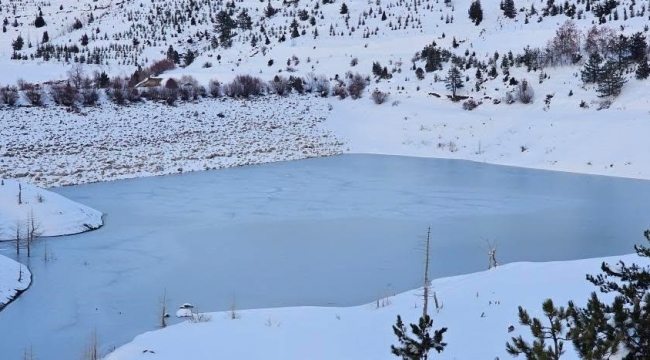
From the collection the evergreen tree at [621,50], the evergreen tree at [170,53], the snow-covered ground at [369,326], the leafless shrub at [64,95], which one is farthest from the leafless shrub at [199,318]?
the evergreen tree at [170,53]

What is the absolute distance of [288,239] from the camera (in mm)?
13492

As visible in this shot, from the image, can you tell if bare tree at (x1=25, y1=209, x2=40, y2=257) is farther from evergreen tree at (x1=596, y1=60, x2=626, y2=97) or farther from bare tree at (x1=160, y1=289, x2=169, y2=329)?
evergreen tree at (x1=596, y1=60, x2=626, y2=97)

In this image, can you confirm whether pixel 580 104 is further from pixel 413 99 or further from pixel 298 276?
pixel 298 276

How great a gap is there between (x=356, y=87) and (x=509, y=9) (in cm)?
1235

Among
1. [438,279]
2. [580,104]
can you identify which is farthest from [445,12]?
[438,279]

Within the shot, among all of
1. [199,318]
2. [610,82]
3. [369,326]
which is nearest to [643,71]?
[610,82]

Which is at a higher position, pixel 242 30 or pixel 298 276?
pixel 242 30

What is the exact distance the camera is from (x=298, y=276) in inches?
428

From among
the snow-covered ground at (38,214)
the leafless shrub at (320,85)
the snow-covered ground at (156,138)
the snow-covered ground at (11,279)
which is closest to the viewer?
the snow-covered ground at (11,279)

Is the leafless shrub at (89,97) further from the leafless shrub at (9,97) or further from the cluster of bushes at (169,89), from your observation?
the leafless shrub at (9,97)

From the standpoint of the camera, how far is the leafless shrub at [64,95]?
28469 millimetres

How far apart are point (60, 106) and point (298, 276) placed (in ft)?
70.3

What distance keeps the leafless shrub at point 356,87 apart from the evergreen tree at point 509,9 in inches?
439

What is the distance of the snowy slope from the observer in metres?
14.2
